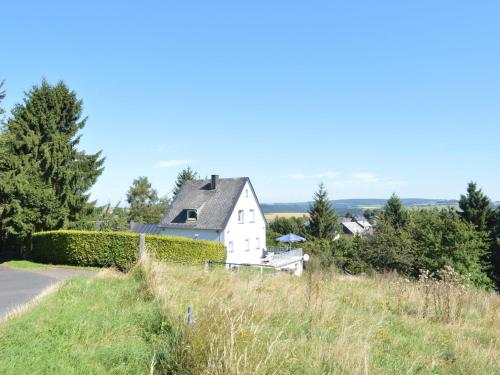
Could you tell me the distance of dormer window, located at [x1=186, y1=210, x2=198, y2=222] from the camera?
35.0 m

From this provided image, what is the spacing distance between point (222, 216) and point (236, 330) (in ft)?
97.4

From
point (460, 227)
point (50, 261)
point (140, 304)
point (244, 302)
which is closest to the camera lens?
point (244, 302)

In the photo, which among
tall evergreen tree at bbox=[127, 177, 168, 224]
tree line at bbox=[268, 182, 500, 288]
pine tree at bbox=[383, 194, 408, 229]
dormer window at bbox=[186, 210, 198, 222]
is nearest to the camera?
tree line at bbox=[268, 182, 500, 288]

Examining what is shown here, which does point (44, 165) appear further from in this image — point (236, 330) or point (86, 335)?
point (236, 330)

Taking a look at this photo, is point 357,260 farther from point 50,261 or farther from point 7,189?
point 7,189

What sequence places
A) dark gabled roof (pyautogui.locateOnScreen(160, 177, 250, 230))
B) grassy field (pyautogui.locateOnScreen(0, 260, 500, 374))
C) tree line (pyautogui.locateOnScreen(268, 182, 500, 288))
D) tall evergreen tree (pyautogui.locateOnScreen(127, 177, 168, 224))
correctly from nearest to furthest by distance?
grassy field (pyautogui.locateOnScreen(0, 260, 500, 374)), tree line (pyautogui.locateOnScreen(268, 182, 500, 288)), dark gabled roof (pyautogui.locateOnScreen(160, 177, 250, 230)), tall evergreen tree (pyautogui.locateOnScreen(127, 177, 168, 224))

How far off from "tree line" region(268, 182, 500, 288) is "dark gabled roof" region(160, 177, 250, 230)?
9885 mm

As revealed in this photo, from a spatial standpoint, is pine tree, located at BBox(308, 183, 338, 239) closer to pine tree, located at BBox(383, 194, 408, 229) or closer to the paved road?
pine tree, located at BBox(383, 194, 408, 229)

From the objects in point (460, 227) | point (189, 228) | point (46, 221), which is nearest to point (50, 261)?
point (46, 221)

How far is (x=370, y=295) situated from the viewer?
9.14m

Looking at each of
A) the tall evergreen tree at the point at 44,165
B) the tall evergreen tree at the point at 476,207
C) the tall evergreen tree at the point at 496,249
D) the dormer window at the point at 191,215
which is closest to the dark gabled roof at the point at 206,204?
the dormer window at the point at 191,215

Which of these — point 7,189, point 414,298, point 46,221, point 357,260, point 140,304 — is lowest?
point 357,260

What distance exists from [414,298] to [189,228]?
26.8 m

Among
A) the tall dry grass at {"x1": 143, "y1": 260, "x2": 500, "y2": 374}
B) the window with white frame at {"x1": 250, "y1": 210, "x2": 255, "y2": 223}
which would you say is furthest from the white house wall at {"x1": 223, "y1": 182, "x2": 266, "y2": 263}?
the tall dry grass at {"x1": 143, "y1": 260, "x2": 500, "y2": 374}
